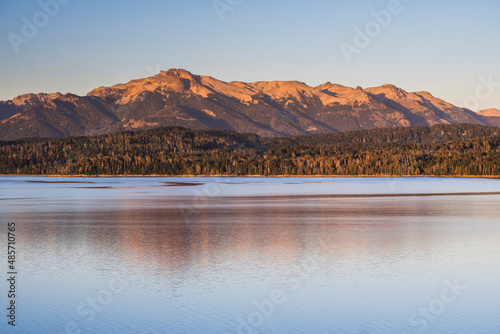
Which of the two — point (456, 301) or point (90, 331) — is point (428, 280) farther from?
point (90, 331)

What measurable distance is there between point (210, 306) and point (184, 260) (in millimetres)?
9922

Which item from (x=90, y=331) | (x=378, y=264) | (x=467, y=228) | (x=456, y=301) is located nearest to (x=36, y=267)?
(x=90, y=331)

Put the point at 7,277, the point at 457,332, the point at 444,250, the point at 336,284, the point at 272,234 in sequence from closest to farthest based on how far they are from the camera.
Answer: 1. the point at 457,332
2. the point at 336,284
3. the point at 7,277
4. the point at 444,250
5. the point at 272,234

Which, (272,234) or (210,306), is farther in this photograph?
(272,234)

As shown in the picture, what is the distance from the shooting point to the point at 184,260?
33.7m

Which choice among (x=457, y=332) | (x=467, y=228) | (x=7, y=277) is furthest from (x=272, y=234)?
(x=457, y=332)

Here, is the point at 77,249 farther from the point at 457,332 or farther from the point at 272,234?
the point at 457,332

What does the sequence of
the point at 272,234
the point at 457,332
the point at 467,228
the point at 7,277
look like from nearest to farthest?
the point at 457,332 < the point at 7,277 < the point at 272,234 < the point at 467,228

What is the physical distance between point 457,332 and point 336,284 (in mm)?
7655

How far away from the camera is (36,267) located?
3234 centimetres

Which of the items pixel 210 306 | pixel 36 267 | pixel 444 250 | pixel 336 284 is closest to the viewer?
pixel 210 306

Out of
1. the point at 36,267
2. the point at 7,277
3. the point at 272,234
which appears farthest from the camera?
the point at 272,234

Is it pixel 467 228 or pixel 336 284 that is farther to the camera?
pixel 467 228

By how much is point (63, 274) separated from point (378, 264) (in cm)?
1615
